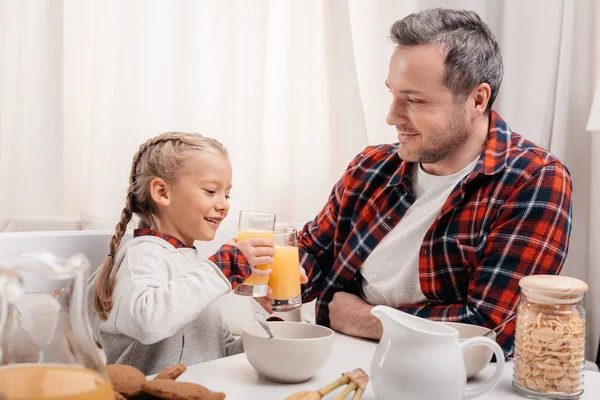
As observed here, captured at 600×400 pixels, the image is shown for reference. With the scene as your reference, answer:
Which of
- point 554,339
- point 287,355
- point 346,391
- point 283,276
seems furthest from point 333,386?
point 283,276

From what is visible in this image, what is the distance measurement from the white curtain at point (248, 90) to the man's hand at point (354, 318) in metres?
0.89

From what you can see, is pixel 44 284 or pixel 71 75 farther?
pixel 71 75

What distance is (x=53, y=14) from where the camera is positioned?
84.1 inches

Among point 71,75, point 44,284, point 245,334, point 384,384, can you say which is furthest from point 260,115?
point 44,284

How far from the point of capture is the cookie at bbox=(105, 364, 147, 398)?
2.53 feet

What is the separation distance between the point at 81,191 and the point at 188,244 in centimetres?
72

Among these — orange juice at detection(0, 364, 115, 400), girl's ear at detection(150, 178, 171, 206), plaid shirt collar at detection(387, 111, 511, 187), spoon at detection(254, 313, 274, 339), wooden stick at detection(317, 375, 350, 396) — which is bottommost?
wooden stick at detection(317, 375, 350, 396)

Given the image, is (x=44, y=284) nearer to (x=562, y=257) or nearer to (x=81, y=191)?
(x=562, y=257)

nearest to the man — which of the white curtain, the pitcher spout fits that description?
the pitcher spout

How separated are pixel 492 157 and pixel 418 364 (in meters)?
0.84

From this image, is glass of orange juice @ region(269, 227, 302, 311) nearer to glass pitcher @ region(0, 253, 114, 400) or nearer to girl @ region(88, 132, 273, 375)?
girl @ region(88, 132, 273, 375)

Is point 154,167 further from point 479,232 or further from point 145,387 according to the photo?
point 145,387

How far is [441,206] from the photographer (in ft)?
5.58

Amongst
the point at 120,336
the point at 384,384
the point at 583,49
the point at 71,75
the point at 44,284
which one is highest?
the point at 583,49
